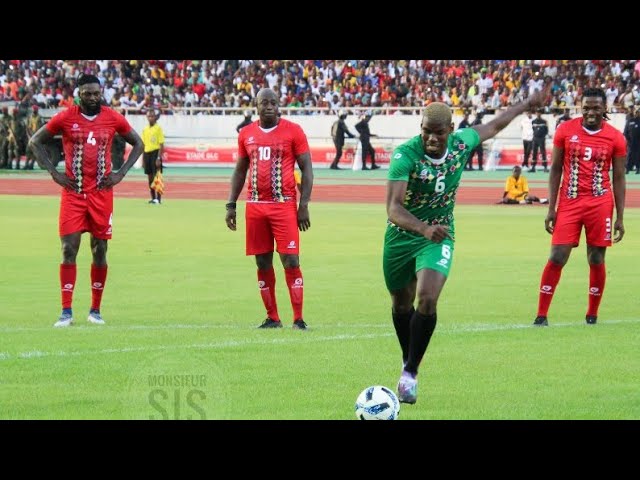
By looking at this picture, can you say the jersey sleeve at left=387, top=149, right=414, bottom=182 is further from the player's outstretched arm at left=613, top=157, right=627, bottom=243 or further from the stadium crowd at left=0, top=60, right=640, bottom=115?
the stadium crowd at left=0, top=60, right=640, bottom=115

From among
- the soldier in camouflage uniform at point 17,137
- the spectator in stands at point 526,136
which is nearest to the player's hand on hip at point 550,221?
the spectator in stands at point 526,136

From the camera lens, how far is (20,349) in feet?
37.0

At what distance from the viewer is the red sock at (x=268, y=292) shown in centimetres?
1289

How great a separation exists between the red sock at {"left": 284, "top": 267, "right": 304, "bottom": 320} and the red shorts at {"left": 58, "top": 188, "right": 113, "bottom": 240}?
187 centimetres

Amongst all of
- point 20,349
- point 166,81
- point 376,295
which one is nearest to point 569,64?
point 166,81

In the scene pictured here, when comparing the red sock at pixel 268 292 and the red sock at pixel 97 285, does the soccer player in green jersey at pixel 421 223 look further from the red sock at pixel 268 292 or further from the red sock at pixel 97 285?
the red sock at pixel 97 285

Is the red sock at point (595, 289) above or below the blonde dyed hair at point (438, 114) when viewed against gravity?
below

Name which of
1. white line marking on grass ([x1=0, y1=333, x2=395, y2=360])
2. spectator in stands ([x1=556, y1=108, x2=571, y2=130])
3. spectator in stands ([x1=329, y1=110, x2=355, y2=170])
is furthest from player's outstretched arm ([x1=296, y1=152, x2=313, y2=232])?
spectator in stands ([x1=329, y1=110, x2=355, y2=170])

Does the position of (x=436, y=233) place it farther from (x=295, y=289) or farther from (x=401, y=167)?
(x=295, y=289)

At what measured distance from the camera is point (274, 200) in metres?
12.9

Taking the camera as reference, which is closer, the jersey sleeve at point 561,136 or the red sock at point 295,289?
A: the red sock at point 295,289

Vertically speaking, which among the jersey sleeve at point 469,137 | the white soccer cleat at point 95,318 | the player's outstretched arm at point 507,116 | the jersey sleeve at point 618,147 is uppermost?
the player's outstretched arm at point 507,116

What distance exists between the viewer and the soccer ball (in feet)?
27.2

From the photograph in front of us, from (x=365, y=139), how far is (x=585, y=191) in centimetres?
3474
